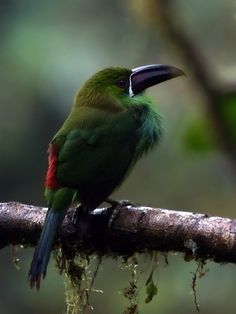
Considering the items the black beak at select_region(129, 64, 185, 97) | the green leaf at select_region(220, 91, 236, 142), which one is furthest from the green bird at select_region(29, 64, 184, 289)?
the green leaf at select_region(220, 91, 236, 142)

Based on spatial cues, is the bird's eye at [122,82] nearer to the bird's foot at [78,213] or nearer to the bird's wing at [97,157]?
the bird's wing at [97,157]

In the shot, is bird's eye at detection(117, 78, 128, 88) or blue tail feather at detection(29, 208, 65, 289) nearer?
blue tail feather at detection(29, 208, 65, 289)

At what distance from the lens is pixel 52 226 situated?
12.7 feet

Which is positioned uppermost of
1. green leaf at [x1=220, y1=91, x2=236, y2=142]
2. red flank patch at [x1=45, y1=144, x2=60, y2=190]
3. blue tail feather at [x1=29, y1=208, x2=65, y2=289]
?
green leaf at [x1=220, y1=91, x2=236, y2=142]

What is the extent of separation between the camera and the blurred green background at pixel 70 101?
9.08m

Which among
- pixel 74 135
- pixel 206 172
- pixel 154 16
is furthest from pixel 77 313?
pixel 206 172

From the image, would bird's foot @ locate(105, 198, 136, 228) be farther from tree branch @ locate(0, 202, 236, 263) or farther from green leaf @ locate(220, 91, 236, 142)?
green leaf @ locate(220, 91, 236, 142)

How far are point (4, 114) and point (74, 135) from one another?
6091 millimetres

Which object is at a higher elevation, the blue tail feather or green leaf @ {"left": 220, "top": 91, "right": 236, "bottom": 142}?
green leaf @ {"left": 220, "top": 91, "right": 236, "bottom": 142}

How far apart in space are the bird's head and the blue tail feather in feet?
2.35

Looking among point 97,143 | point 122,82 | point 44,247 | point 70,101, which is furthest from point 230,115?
point 70,101

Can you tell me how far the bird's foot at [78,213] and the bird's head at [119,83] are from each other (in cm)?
58

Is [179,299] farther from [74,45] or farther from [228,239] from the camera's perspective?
[228,239]

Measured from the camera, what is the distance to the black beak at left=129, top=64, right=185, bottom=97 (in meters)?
4.65
